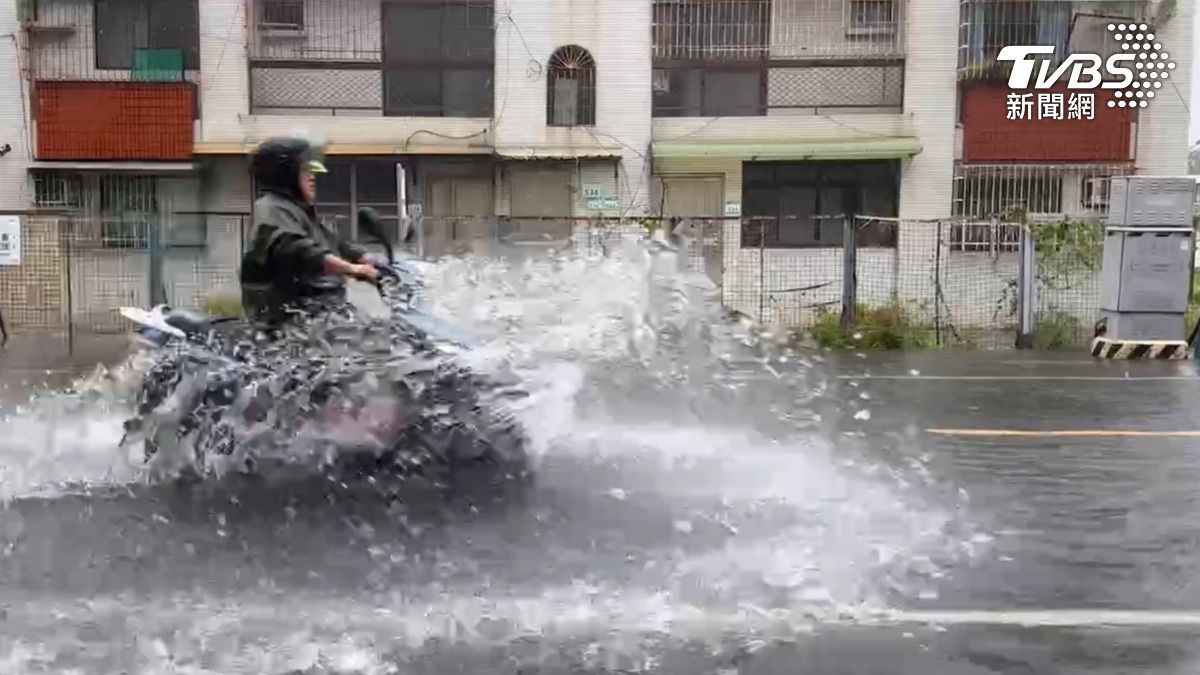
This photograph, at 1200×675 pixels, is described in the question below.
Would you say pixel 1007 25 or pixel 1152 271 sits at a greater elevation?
pixel 1007 25

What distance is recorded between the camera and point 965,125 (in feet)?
71.8

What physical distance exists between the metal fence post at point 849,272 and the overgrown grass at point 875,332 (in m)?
0.15

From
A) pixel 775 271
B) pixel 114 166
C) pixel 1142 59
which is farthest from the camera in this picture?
pixel 1142 59

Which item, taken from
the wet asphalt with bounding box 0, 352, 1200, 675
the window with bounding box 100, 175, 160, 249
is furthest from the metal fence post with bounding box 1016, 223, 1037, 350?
the window with bounding box 100, 175, 160, 249

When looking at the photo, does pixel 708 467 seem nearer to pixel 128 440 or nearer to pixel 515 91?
pixel 128 440

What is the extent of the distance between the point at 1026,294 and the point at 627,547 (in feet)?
41.7

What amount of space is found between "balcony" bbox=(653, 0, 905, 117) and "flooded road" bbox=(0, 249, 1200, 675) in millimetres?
12784

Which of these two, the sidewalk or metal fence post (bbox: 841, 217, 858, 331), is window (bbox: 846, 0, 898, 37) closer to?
metal fence post (bbox: 841, 217, 858, 331)

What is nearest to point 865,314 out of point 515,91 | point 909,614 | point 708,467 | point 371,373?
point 515,91

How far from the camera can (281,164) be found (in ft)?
23.9

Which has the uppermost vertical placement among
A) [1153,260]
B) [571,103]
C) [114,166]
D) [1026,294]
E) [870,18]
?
[870,18]

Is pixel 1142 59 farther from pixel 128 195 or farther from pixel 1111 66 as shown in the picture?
pixel 128 195

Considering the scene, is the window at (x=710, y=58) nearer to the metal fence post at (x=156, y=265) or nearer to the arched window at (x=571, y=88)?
the arched window at (x=571, y=88)

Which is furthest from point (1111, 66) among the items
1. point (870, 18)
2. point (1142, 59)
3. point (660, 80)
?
point (660, 80)
